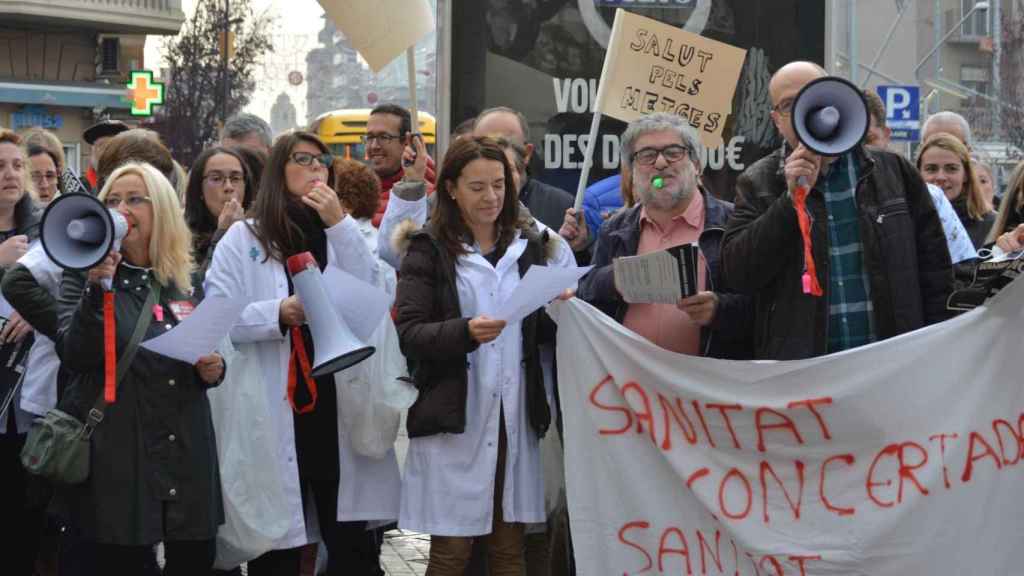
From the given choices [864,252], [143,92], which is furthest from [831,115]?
[143,92]

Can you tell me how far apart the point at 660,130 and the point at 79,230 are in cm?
205

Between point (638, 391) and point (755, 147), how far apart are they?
131 inches

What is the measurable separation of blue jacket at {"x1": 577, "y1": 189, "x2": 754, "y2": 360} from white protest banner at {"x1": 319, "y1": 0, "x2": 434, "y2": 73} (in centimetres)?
148

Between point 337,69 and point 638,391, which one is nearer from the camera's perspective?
point 638,391

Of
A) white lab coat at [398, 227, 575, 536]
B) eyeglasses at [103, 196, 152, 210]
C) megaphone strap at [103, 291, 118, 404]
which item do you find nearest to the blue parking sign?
white lab coat at [398, 227, 575, 536]

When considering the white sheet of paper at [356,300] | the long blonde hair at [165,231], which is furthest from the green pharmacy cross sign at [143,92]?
the white sheet of paper at [356,300]

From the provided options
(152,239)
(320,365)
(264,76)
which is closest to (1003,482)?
(320,365)

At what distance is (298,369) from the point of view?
6.30 metres

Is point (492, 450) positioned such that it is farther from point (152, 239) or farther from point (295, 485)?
point (152, 239)

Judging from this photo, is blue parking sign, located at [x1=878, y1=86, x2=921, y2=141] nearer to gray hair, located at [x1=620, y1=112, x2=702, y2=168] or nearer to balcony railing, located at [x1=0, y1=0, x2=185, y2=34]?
gray hair, located at [x1=620, y1=112, x2=702, y2=168]

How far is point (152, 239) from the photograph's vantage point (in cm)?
578

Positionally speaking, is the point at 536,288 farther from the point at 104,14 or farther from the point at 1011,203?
the point at 104,14

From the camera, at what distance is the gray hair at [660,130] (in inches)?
232

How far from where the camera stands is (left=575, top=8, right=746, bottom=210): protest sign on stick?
21.4 ft
